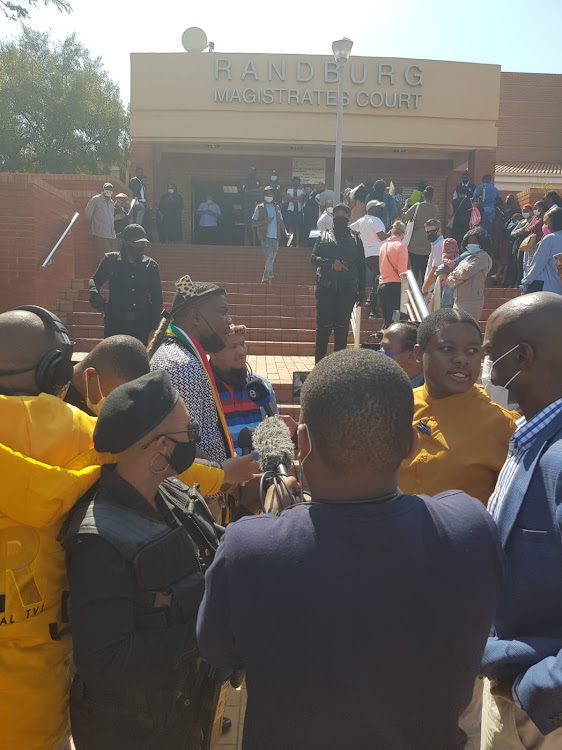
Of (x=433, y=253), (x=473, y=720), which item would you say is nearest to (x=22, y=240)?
(x=433, y=253)

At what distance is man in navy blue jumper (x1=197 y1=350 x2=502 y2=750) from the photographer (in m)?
1.23

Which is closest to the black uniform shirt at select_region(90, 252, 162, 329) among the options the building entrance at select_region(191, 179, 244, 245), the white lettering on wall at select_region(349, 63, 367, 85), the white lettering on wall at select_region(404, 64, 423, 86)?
the building entrance at select_region(191, 179, 244, 245)

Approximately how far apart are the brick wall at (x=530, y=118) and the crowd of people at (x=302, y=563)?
2842cm

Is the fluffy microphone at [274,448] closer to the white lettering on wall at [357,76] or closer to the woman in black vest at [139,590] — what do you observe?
the woman in black vest at [139,590]

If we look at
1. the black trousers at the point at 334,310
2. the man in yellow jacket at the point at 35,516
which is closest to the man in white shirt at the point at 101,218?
the black trousers at the point at 334,310

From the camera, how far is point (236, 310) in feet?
35.4

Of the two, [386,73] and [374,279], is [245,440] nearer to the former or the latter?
[374,279]

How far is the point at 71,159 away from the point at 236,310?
921 inches

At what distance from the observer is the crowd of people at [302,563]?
4.09 feet

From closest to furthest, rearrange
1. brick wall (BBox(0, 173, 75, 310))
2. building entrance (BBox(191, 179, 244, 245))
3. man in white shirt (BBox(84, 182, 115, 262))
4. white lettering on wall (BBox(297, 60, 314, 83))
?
brick wall (BBox(0, 173, 75, 310))
man in white shirt (BBox(84, 182, 115, 262))
white lettering on wall (BBox(297, 60, 314, 83))
building entrance (BBox(191, 179, 244, 245))

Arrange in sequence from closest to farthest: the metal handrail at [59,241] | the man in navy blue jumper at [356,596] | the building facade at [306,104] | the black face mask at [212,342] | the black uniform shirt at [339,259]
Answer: the man in navy blue jumper at [356,596], the black face mask at [212,342], the black uniform shirt at [339,259], the metal handrail at [59,241], the building facade at [306,104]

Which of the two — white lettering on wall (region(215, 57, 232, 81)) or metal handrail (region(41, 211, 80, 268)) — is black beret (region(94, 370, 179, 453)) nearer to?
metal handrail (region(41, 211, 80, 268))

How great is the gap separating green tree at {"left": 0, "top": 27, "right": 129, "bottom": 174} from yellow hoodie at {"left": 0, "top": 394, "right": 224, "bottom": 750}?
101 ft

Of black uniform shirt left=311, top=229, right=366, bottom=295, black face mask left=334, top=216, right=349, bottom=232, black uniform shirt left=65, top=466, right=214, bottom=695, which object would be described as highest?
black face mask left=334, top=216, right=349, bottom=232
